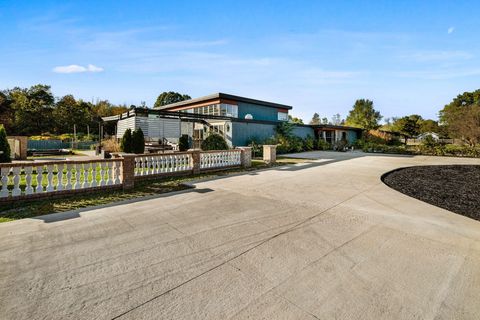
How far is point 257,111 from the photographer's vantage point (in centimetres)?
2777

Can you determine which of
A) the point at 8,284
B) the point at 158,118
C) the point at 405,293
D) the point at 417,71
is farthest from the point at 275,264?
the point at 417,71

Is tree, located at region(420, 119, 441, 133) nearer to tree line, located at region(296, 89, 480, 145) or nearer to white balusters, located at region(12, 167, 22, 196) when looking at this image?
tree line, located at region(296, 89, 480, 145)

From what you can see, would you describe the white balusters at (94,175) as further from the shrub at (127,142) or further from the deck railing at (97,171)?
the shrub at (127,142)

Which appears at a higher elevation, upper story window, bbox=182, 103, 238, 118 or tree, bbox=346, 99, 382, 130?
tree, bbox=346, 99, 382, 130

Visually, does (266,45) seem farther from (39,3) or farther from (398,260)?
(398,260)

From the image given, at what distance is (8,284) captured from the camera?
7.93 ft

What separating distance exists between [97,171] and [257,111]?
22805 millimetres

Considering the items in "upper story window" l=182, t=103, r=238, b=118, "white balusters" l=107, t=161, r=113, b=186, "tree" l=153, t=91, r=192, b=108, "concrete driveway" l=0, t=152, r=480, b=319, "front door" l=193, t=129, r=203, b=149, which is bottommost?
"concrete driveway" l=0, t=152, r=480, b=319

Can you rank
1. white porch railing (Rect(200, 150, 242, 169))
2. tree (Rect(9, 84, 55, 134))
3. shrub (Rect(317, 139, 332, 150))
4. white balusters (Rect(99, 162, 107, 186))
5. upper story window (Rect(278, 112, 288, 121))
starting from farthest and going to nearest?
tree (Rect(9, 84, 55, 134))
upper story window (Rect(278, 112, 288, 121))
shrub (Rect(317, 139, 332, 150))
white porch railing (Rect(200, 150, 242, 169))
white balusters (Rect(99, 162, 107, 186))

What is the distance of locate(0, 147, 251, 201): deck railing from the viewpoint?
553cm

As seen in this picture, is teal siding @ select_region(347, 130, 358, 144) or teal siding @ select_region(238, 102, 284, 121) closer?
teal siding @ select_region(238, 102, 284, 121)

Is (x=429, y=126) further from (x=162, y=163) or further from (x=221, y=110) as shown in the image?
(x=162, y=163)

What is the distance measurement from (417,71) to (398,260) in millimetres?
17779

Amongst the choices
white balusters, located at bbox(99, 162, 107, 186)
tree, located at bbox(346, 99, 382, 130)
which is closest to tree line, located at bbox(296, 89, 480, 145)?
tree, located at bbox(346, 99, 382, 130)
